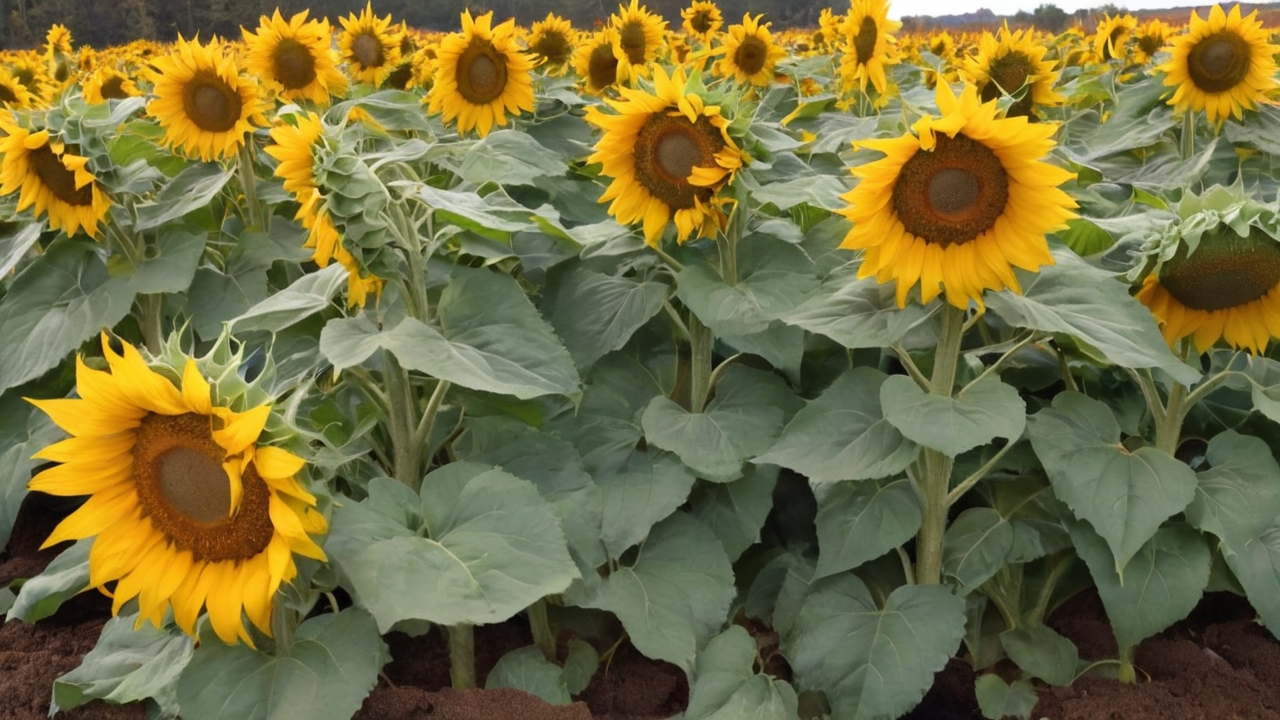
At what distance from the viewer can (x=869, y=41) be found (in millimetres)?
4125

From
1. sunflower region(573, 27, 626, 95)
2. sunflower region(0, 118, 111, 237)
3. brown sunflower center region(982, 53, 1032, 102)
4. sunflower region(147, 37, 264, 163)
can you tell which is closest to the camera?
sunflower region(0, 118, 111, 237)

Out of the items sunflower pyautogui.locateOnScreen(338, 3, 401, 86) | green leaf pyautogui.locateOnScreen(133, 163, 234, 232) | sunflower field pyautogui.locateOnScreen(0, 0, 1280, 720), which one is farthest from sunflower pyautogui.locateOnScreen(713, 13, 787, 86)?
green leaf pyautogui.locateOnScreen(133, 163, 234, 232)

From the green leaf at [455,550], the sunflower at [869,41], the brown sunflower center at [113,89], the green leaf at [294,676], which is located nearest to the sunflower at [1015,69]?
the sunflower at [869,41]

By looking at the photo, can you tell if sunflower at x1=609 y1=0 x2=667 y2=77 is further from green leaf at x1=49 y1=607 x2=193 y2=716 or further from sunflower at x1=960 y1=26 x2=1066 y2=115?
green leaf at x1=49 y1=607 x2=193 y2=716

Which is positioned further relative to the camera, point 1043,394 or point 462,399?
point 1043,394

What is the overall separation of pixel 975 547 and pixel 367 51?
141 inches

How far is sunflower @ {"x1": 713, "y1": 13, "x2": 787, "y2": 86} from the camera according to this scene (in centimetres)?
434

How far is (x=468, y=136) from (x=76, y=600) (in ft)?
6.20

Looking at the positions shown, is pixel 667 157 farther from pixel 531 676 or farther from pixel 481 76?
pixel 481 76

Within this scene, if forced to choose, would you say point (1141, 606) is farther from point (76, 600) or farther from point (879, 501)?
point (76, 600)

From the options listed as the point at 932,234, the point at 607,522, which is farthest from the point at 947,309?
the point at 607,522

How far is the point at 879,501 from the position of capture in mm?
1893

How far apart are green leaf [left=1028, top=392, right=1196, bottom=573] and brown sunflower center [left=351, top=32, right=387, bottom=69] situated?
3.53 m

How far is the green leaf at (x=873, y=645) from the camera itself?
1.70m
